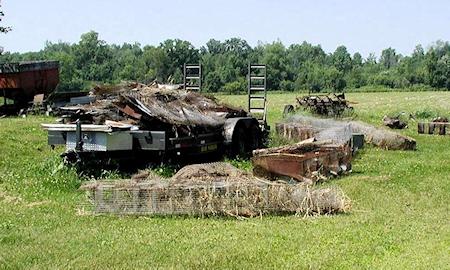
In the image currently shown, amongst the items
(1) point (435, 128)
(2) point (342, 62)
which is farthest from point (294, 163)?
(2) point (342, 62)

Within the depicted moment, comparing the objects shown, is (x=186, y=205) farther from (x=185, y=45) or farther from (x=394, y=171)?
(x=185, y=45)

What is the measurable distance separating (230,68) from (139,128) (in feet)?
260

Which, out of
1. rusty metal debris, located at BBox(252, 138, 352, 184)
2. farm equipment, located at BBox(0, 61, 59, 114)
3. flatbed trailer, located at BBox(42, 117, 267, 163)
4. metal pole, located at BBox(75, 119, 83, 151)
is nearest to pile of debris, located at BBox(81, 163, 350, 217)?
rusty metal debris, located at BBox(252, 138, 352, 184)

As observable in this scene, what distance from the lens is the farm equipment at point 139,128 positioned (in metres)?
13.5

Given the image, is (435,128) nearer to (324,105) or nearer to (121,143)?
(324,105)

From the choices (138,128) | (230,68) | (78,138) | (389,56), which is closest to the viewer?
(78,138)

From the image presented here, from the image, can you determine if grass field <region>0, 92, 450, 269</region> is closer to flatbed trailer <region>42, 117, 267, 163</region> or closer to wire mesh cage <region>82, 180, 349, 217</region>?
wire mesh cage <region>82, 180, 349, 217</region>

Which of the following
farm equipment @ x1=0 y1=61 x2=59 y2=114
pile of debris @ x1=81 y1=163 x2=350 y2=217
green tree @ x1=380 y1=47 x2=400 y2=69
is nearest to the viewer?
pile of debris @ x1=81 y1=163 x2=350 y2=217

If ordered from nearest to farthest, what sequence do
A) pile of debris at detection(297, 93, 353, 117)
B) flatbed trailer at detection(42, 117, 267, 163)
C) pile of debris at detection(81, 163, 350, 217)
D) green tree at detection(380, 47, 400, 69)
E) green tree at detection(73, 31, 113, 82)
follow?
1. pile of debris at detection(81, 163, 350, 217)
2. flatbed trailer at detection(42, 117, 267, 163)
3. pile of debris at detection(297, 93, 353, 117)
4. green tree at detection(73, 31, 113, 82)
5. green tree at detection(380, 47, 400, 69)

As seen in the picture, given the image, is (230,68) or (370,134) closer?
(370,134)

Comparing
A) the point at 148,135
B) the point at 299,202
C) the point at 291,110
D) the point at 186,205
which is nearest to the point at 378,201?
the point at 299,202

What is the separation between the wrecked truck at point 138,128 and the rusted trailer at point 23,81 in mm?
13614

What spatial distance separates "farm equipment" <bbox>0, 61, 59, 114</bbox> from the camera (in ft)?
91.2

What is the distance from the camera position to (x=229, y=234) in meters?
9.02
